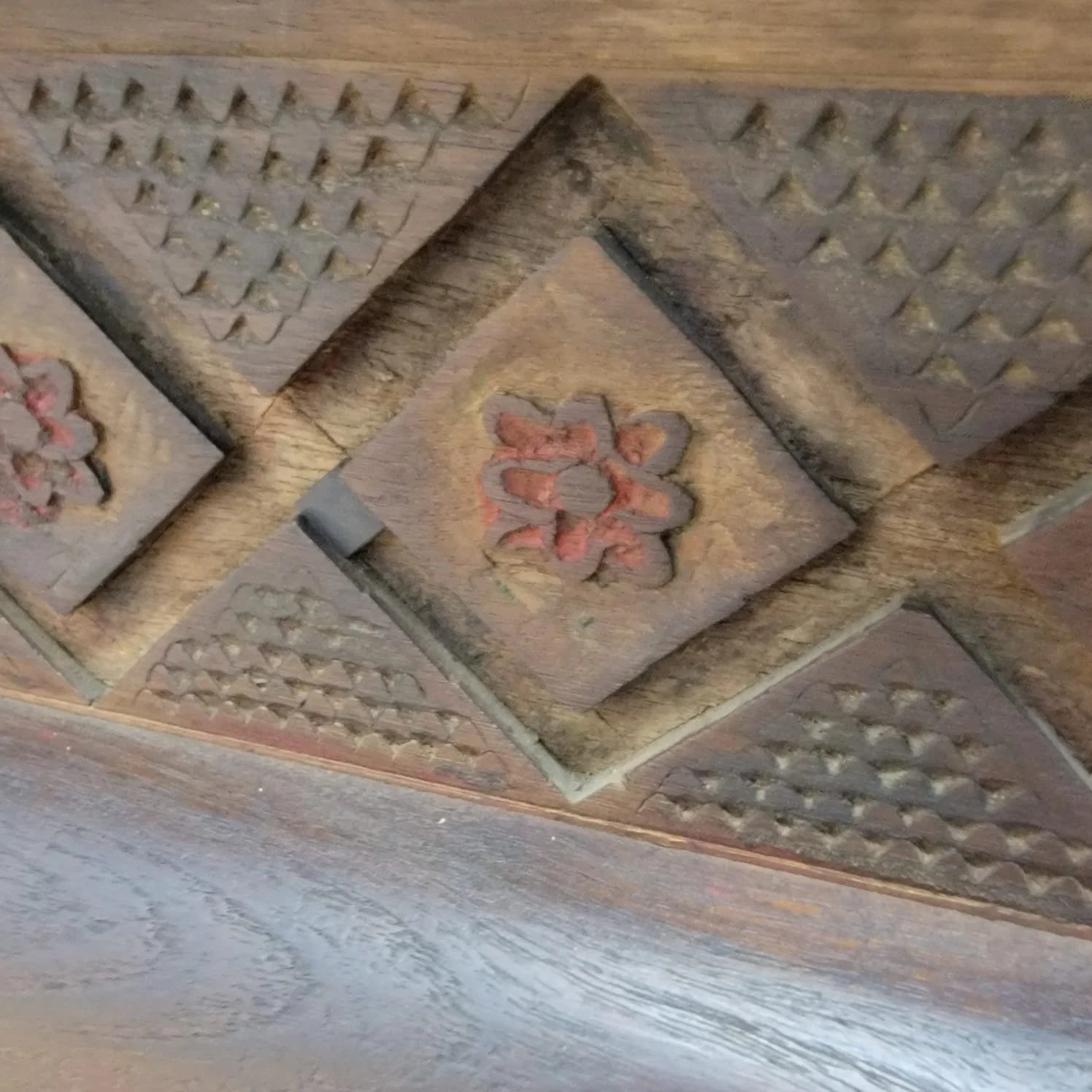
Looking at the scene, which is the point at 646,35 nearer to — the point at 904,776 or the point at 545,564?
the point at 545,564

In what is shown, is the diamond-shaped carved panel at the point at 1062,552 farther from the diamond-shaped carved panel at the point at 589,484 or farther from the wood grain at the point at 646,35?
the wood grain at the point at 646,35

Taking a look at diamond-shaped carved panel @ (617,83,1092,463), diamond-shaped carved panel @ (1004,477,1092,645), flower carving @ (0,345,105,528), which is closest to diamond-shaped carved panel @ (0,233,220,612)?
flower carving @ (0,345,105,528)

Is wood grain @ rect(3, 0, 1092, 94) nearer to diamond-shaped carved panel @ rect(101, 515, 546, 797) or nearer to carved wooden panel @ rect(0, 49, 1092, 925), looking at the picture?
carved wooden panel @ rect(0, 49, 1092, 925)

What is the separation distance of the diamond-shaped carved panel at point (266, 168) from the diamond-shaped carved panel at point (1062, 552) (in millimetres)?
310

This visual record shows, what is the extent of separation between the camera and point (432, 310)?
62 centimetres

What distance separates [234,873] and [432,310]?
1.41 feet

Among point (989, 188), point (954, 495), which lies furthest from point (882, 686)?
point (989, 188)

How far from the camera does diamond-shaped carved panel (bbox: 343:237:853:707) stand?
0.57 m

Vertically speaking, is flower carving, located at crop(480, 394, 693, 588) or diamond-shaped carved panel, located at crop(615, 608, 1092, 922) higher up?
flower carving, located at crop(480, 394, 693, 588)

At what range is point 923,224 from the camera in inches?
19.5

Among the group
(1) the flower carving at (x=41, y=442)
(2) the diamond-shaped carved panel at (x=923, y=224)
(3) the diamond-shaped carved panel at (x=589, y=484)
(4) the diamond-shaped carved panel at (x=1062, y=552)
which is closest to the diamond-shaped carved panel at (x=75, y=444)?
(1) the flower carving at (x=41, y=442)

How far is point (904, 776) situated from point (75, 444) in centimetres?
54

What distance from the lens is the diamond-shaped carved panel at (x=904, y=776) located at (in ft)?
1.94

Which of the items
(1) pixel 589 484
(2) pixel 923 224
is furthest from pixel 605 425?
(2) pixel 923 224
